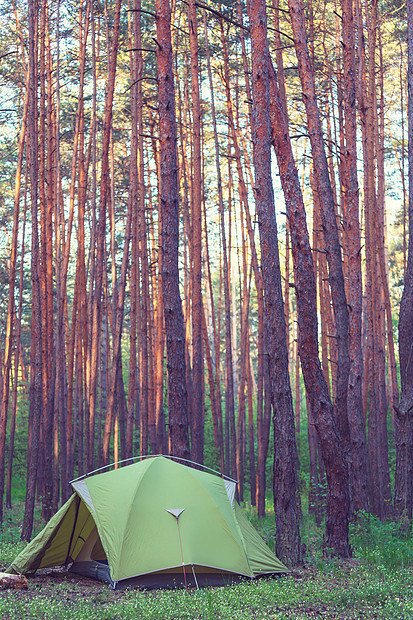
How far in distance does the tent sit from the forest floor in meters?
0.23

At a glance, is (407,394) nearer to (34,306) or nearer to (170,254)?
(170,254)

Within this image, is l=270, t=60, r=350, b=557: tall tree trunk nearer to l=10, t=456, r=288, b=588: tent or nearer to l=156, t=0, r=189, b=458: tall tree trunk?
l=10, t=456, r=288, b=588: tent

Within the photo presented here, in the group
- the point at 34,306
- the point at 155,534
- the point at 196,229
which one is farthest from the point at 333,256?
the point at 155,534

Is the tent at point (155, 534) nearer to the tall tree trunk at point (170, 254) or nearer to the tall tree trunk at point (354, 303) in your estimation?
the tall tree trunk at point (170, 254)

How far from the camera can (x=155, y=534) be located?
20.1 ft

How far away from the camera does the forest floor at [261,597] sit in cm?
465

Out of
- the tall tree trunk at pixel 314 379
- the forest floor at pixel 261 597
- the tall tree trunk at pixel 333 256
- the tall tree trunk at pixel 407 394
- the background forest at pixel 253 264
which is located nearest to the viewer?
the forest floor at pixel 261 597

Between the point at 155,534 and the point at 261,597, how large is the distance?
1.36m

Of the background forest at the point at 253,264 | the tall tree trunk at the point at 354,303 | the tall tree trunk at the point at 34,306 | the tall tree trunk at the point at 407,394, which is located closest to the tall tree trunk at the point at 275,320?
the background forest at the point at 253,264

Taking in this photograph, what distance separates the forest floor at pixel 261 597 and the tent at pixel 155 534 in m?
0.23

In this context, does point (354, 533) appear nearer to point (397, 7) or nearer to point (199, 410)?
point (199, 410)

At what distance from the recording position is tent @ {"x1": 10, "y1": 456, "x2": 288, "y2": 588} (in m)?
6.00

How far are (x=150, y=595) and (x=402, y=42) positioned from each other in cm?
1504

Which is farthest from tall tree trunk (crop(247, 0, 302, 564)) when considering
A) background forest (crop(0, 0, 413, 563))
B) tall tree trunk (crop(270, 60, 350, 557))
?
tall tree trunk (crop(270, 60, 350, 557))
